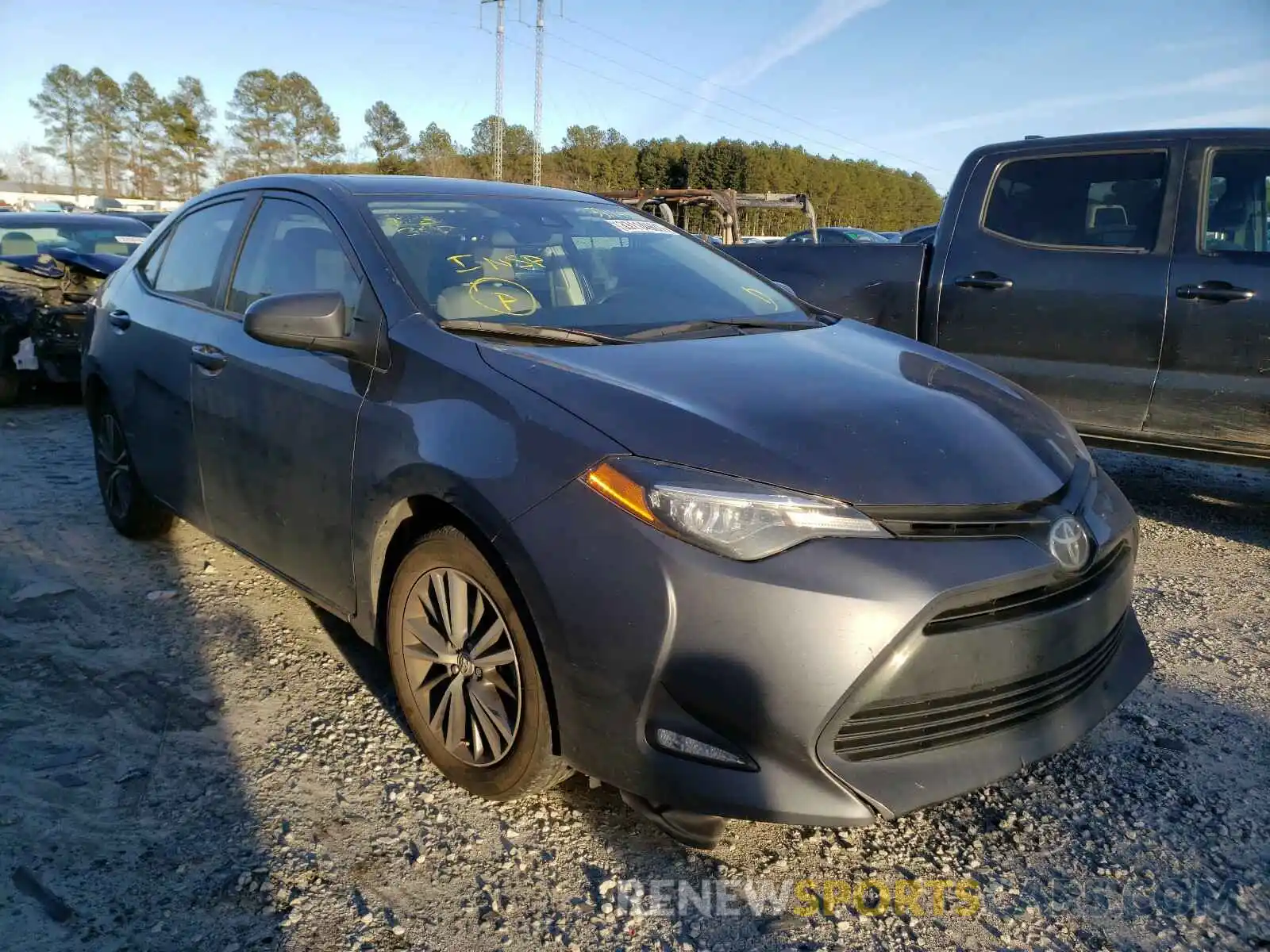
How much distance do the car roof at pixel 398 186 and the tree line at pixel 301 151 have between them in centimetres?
4667

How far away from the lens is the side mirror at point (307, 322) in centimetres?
268

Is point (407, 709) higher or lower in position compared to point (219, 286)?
lower

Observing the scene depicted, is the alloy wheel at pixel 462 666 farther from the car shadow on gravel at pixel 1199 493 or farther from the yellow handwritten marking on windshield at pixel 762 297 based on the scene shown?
the car shadow on gravel at pixel 1199 493

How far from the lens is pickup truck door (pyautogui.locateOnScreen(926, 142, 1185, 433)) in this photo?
456cm

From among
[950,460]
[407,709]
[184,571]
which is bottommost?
[184,571]

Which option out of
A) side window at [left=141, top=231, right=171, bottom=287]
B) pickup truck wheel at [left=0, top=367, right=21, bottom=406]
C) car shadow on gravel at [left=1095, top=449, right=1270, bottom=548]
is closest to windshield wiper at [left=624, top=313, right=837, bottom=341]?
side window at [left=141, top=231, right=171, bottom=287]

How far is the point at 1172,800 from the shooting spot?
2518mm

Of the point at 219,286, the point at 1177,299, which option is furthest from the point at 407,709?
the point at 1177,299

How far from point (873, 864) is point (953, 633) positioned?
0.71 metres

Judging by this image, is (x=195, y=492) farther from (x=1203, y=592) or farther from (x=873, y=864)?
(x=1203, y=592)

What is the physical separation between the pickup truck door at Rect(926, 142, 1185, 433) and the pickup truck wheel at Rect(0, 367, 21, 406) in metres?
6.84

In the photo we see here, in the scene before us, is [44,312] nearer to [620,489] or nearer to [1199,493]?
[620,489]

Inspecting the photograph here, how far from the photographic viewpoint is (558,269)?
3.10 meters

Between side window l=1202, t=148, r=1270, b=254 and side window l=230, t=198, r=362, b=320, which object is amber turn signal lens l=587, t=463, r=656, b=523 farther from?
side window l=1202, t=148, r=1270, b=254
